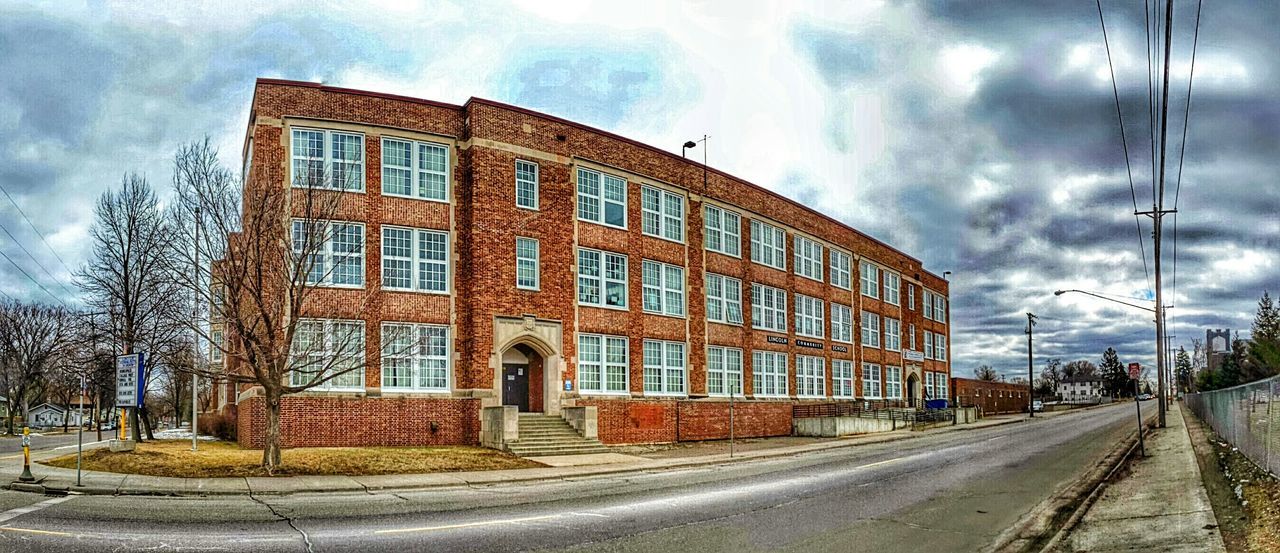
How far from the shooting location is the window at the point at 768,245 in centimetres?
4341

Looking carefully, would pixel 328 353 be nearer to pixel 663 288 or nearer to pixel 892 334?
pixel 663 288

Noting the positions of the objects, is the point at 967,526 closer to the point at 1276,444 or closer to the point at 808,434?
the point at 1276,444

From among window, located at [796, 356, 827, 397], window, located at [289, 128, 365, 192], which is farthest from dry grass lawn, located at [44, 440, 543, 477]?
window, located at [796, 356, 827, 397]

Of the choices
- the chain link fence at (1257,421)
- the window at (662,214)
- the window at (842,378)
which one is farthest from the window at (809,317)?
the chain link fence at (1257,421)

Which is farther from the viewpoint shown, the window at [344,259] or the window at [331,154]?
the window at [331,154]

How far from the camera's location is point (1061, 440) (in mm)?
34375

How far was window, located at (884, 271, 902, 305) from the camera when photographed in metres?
59.1

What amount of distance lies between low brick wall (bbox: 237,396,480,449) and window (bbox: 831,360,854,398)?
26.1 metres

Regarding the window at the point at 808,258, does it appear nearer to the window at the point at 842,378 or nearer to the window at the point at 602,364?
the window at the point at 842,378

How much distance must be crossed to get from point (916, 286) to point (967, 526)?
52.8m

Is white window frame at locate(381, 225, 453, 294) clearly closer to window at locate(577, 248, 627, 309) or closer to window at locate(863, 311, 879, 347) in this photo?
window at locate(577, 248, 627, 309)

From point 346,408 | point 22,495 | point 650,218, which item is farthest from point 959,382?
point 22,495

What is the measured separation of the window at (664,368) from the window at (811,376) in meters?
10.5

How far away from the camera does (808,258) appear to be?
4853 centimetres
